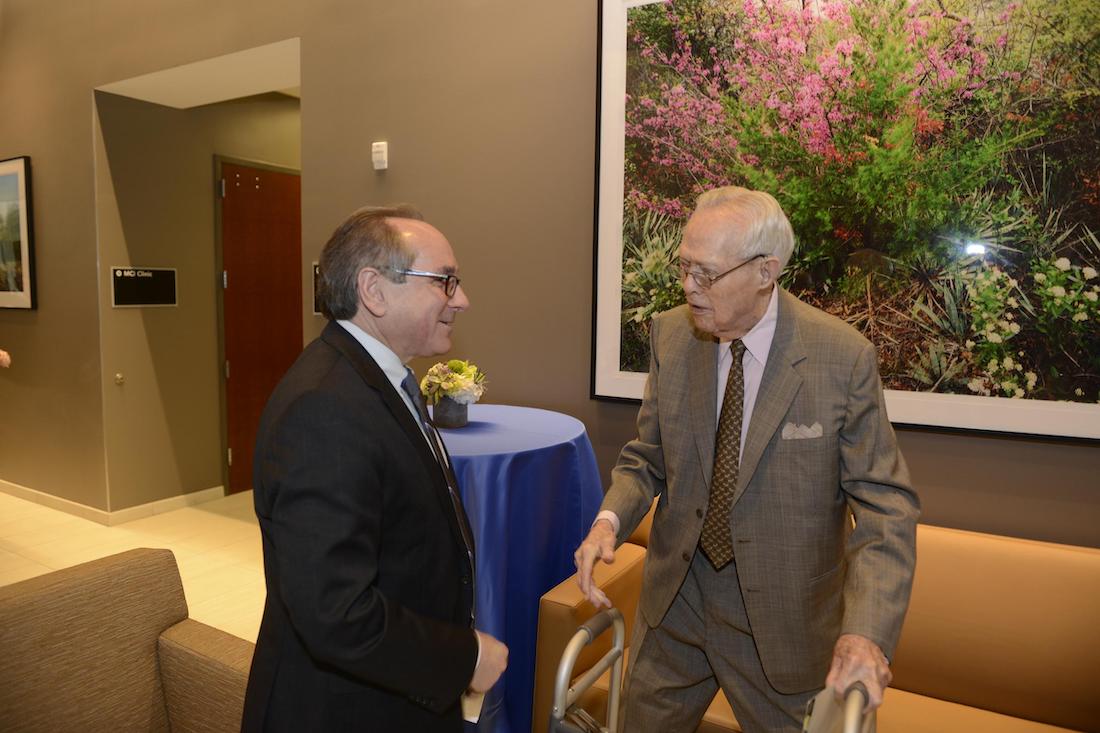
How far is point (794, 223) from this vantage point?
2.83 meters

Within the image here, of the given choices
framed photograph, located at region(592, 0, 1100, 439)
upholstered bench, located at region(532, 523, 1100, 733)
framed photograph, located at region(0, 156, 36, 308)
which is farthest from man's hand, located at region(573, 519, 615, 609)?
framed photograph, located at region(0, 156, 36, 308)

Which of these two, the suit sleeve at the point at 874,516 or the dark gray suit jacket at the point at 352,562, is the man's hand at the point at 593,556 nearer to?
the dark gray suit jacket at the point at 352,562

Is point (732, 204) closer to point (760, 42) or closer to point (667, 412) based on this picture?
point (667, 412)

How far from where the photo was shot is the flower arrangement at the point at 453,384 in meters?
2.88

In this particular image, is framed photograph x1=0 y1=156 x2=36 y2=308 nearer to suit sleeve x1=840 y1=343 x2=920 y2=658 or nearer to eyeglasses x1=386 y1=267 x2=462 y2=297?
eyeglasses x1=386 y1=267 x2=462 y2=297

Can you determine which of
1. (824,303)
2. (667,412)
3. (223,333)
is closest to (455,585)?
(667,412)

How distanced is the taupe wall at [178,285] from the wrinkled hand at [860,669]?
18.1 ft

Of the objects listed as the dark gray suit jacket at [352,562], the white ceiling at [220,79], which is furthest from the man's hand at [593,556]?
the white ceiling at [220,79]

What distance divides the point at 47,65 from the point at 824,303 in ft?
19.5

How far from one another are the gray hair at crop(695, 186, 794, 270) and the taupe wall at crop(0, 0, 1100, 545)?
140 cm

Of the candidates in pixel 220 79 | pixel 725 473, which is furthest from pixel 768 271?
pixel 220 79

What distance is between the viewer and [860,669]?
1.22 meters

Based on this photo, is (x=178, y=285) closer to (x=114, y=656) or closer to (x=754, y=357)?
(x=114, y=656)

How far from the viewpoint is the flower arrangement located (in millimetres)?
2877
